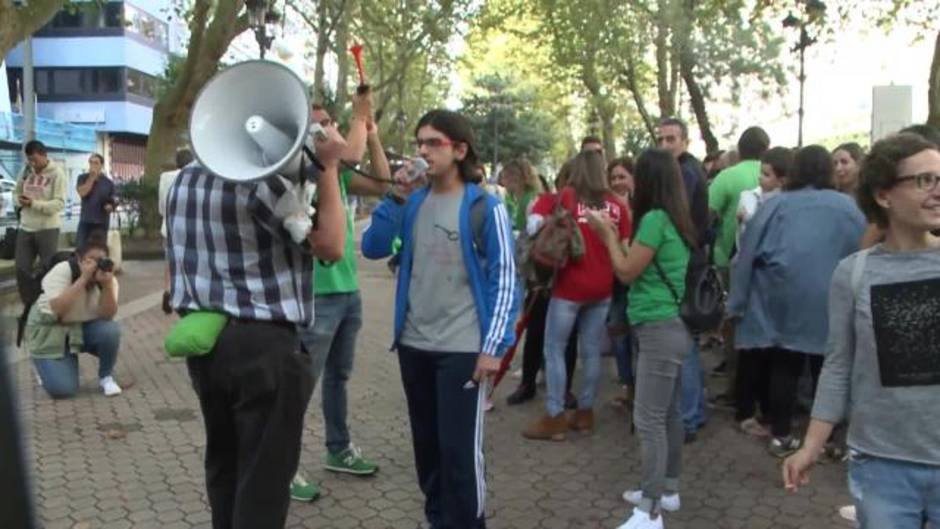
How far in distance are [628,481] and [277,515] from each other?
264 centimetres

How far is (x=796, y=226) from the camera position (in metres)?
5.16

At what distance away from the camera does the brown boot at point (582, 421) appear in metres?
5.85

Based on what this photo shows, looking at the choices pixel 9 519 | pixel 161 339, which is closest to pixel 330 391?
pixel 9 519

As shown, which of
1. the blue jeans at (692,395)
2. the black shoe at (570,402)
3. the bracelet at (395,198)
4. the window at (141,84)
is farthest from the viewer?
the window at (141,84)

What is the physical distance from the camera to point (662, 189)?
420cm

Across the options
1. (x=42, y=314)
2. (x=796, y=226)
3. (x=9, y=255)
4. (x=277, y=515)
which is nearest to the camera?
(x=277, y=515)

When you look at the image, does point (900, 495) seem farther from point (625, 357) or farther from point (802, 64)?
point (802, 64)

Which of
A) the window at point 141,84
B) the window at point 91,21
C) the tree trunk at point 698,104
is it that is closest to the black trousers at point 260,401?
the tree trunk at point 698,104

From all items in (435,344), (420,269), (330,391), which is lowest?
(330,391)

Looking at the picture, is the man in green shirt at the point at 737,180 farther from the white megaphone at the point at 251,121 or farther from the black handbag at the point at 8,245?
the black handbag at the point at 8,245

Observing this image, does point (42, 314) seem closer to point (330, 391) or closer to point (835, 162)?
point (330, 391)

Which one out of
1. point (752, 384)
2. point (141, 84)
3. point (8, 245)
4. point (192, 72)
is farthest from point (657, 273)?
point (141, 84)

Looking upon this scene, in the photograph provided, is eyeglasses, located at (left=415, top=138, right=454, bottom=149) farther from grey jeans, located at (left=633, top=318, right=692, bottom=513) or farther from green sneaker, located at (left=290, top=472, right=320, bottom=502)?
green sneaker, located at (left=290, top=472, right=320, bottom=502)

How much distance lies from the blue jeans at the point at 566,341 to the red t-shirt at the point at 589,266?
0.24 ft
